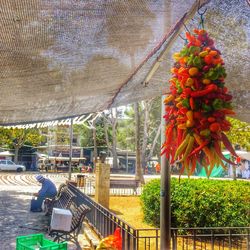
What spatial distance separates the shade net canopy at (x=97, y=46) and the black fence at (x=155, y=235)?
2.46m

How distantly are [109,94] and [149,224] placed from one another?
6701mm

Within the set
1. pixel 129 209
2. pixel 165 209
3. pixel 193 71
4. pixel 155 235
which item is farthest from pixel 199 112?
pixel 129 209

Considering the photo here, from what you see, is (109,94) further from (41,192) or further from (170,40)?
(41,192)

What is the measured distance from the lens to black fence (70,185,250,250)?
218 inches

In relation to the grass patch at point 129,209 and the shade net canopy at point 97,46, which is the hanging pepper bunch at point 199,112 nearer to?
the shade net canopy at point 97,46

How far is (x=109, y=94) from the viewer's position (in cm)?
470

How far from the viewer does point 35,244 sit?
14.9 feet

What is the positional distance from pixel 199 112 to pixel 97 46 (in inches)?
61.8

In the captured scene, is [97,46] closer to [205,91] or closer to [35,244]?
[205,91]

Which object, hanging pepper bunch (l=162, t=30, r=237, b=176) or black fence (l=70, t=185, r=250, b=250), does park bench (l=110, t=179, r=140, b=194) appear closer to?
black fence (l=70, t=185, r=250, b=250)

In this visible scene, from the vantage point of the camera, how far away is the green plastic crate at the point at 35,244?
13.7 ft

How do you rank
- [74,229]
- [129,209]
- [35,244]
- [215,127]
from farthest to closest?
[129,209]
[74,229]
[35,244]
[215,127]

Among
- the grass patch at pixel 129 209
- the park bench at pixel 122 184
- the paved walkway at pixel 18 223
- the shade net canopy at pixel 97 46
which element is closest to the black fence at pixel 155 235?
the paved walkway at pixel 18 223

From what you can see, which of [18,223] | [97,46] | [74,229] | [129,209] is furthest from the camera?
[129,209]
